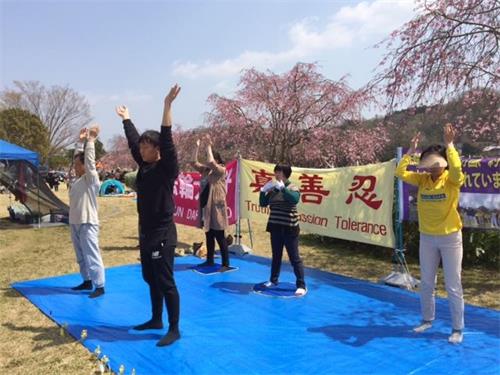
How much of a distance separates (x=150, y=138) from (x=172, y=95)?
426 millimetres

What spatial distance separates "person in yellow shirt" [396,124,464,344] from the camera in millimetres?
3410

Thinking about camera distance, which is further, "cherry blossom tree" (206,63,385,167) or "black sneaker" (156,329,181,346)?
"cherry blossom tree" (206,63,385,167)

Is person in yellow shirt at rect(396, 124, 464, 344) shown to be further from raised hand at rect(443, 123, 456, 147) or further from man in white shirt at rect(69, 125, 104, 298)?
man in white shirt at rect(69, 125, 104, 298)

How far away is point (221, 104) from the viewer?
1542 cm

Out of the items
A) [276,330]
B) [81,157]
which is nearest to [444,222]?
[276,330]

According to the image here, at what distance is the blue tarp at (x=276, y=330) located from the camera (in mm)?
3066

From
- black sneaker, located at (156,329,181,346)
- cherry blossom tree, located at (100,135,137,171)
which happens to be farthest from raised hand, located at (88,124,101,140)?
cherry blossom tree, located at (100,135,137,171)

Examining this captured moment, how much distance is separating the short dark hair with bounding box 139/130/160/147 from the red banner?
3920 millimetres

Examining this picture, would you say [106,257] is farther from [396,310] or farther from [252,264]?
[396,310]

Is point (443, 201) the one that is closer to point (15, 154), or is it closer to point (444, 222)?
point (444, 222)

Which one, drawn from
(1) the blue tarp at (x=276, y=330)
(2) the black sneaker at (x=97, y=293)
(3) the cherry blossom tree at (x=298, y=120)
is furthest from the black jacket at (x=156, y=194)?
(3) the cherry blossom tree at (x=298, y=120)

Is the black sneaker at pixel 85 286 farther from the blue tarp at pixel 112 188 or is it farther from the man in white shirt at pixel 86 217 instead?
the blue tarp at pixel 112 188

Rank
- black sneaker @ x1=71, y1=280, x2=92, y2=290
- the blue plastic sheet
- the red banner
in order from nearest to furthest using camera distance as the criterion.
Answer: the blue plastic sheet
black sneaker @ x1=71, y1=280, x2=92, y2=290
the red banner

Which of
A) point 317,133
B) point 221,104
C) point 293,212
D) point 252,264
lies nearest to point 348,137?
point 317,133
